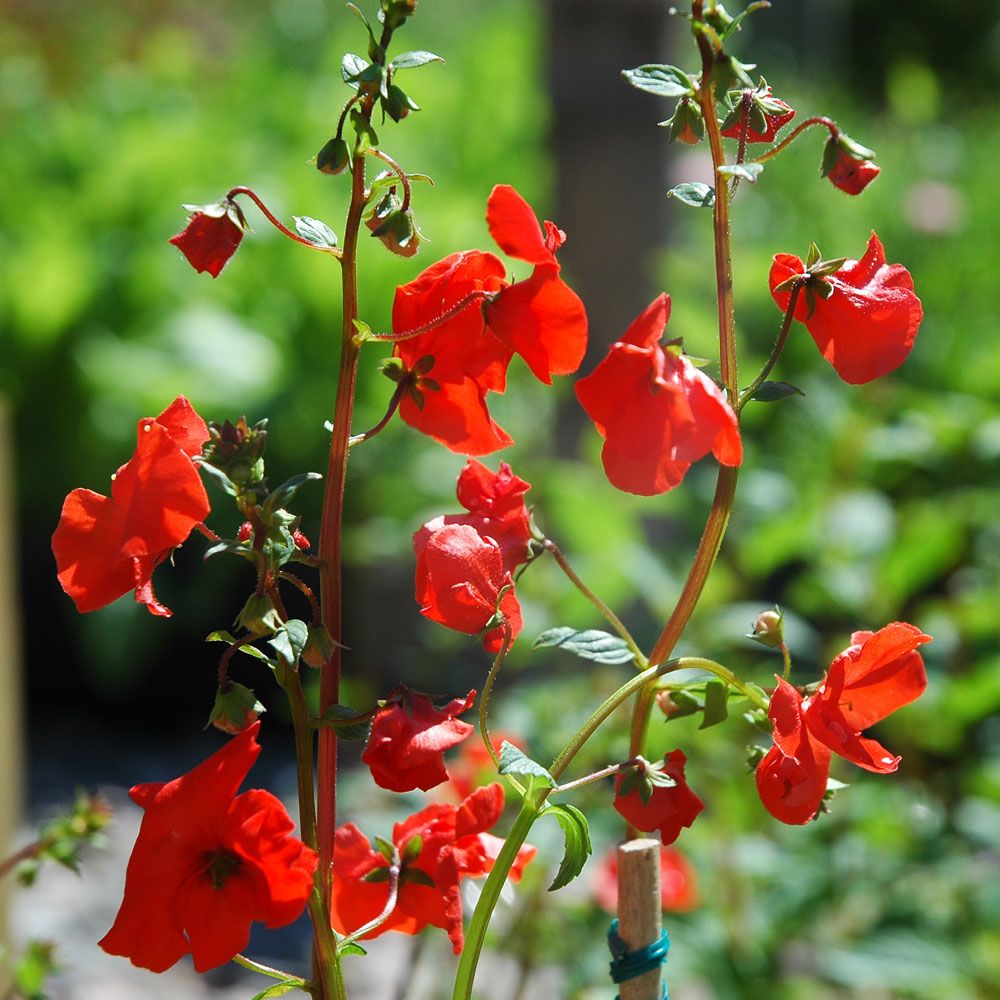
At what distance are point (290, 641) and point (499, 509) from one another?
127mm

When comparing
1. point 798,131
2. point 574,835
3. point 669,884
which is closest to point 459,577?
point 574,835

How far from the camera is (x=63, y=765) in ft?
8.92

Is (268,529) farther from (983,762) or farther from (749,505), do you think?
(983,762)

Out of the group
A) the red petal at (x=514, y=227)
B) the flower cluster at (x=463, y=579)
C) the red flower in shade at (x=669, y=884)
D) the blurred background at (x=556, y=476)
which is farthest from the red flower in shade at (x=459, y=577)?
the red flower in shade at (x=669, y=884)

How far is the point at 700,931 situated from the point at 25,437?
82.2 inches

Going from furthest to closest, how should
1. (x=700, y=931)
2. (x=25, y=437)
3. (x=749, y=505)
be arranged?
(x=25, y=437)
(x=749, y=505)
(x=700, y=931)

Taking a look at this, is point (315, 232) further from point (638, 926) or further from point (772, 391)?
point (638, 926)

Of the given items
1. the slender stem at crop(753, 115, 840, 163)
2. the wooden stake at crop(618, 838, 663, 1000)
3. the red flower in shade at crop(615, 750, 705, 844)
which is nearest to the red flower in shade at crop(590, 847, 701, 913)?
the wooden stake at crop(618, 838, 663, 1000)

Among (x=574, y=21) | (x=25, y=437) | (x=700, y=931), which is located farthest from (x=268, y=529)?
(x=25, y=437)

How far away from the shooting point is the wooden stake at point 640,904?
0.58 m

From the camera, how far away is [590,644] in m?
0.55

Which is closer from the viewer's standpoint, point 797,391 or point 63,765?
point 797,391

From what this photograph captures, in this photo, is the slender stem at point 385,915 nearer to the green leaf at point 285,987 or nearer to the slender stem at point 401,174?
the green leaf at point 285,987

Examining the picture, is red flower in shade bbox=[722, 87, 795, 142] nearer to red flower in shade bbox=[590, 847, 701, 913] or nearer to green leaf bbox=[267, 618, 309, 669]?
green leaf bbox=[267, 618, 309, 669]
